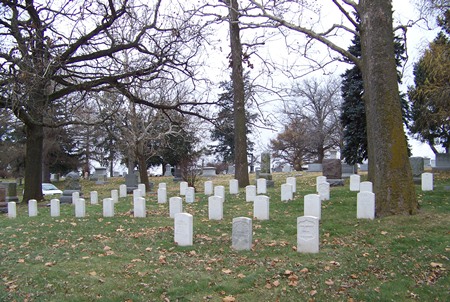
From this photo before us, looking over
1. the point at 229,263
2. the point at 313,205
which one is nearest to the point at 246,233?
the point at 229,263

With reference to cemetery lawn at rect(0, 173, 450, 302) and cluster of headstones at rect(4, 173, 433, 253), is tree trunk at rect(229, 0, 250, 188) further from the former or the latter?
cemetery lawn at rect(0, 173, 450, 302)

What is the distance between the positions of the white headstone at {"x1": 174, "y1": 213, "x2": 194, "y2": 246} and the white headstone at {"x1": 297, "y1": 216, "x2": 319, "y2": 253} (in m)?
2.19

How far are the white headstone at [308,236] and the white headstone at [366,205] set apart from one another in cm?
277

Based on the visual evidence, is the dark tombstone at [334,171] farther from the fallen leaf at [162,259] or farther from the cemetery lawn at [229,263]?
the fallen leaf at [162,259]

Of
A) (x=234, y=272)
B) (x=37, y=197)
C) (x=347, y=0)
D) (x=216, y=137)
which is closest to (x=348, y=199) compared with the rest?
(x=347, y=0)

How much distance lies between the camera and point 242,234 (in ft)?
25.3

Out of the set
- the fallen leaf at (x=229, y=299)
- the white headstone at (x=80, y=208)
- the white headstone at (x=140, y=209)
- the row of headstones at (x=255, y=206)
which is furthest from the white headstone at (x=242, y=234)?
the white headstone at (x=80, y=208)

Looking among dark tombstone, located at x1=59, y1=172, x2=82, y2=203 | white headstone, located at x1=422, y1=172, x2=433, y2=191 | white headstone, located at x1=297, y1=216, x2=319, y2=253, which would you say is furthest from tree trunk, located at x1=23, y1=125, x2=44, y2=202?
white headstone, located at x1=422, y1=172, x2=433, y2=191

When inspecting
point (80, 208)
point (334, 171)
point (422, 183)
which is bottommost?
point (80, 208)

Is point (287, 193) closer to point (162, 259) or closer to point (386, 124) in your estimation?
point (386, 124)

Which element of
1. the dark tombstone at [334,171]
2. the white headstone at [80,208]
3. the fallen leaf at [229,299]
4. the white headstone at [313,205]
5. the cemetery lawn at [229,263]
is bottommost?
the fallen leaf at [229,299]

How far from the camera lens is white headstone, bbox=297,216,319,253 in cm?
734

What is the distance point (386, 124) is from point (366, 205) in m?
1.95

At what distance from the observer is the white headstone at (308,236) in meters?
7.34
